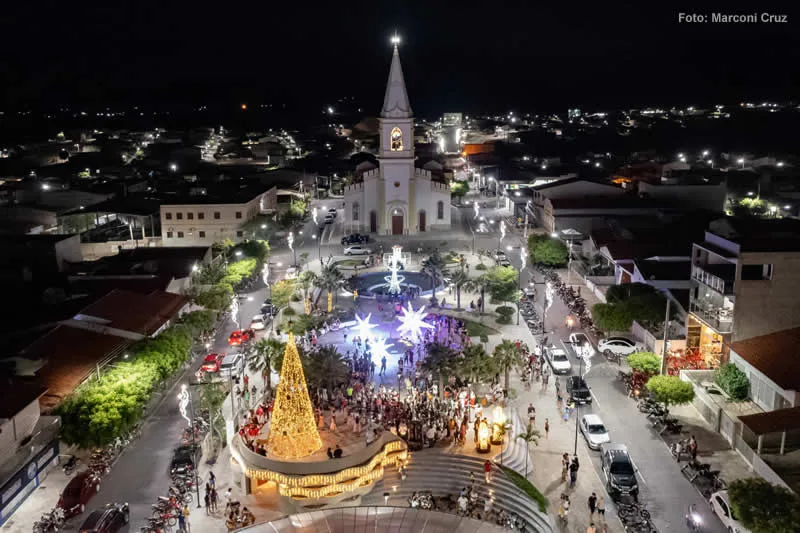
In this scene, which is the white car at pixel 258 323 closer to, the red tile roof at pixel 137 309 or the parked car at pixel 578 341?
A: the red tile roof at pixel 137 309

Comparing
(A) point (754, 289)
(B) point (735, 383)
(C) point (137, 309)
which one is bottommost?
(B) point (735, 383)

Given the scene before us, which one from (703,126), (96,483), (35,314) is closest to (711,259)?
(96,483)

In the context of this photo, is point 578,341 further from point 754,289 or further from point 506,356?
point 754,289

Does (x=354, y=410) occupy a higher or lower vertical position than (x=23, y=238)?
lower

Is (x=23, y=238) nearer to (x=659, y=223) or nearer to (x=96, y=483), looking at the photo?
(x=96, y=483)

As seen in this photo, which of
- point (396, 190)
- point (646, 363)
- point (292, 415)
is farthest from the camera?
point (396, 190)

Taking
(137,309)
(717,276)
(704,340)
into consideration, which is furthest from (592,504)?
(137,309)
